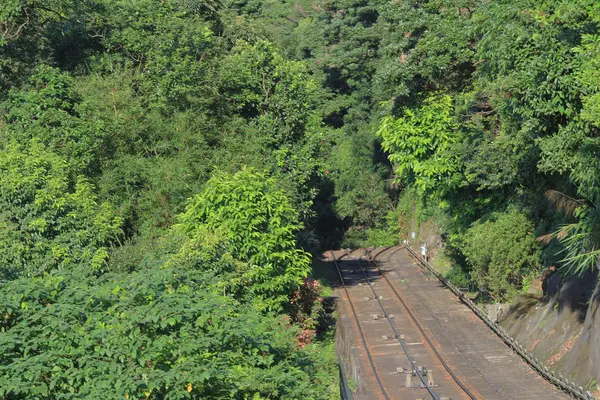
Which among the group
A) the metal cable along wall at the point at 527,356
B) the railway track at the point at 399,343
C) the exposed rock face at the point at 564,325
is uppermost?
the exposed rock face at the point at 564,325

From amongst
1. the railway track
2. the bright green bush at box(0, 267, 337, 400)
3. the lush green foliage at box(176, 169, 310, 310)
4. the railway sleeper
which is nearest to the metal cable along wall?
the railway track

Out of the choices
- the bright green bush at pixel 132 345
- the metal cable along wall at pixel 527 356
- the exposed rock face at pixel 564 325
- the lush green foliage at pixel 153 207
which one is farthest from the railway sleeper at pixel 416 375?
the bright green bush at pixel 132 345

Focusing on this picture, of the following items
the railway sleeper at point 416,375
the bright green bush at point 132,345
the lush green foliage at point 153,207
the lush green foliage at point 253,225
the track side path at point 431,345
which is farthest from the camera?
the railway sleeper at point 416,375

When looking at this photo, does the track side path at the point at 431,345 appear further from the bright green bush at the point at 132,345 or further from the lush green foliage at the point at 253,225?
the bright green bush at the point at 132,345

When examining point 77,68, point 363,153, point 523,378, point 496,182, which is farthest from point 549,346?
point 363,153

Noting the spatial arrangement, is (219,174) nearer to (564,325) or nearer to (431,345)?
(431,345)

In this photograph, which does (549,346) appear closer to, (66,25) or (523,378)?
(523,378)

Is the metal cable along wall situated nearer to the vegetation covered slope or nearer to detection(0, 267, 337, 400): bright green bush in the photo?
the vegetation covered slope

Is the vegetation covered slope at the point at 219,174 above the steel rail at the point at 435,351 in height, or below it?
above
